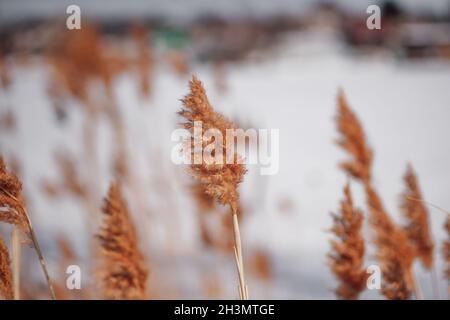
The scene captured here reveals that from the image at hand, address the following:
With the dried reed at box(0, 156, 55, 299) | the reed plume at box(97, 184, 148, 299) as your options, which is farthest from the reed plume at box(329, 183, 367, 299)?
the dried reed at box(0, 156, 55, 299)

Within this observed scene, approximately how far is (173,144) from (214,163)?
3.57ft

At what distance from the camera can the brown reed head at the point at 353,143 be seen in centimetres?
157

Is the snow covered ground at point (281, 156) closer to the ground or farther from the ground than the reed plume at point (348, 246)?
farther from the ground

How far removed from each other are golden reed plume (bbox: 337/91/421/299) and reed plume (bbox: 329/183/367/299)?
125mm

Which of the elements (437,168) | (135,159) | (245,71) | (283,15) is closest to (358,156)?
(135,159)

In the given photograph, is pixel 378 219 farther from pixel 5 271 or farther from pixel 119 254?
pixel 5 271

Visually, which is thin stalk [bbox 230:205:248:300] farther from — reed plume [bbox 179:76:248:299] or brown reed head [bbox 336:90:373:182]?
brown reed head [bbox 336:90:373:182]

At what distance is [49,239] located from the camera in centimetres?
314

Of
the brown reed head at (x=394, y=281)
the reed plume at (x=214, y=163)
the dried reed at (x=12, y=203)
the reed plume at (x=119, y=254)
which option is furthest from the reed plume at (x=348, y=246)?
the dried reed at (x=12, y=203)

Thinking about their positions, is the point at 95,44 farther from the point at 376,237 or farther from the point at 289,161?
the point at 289,161

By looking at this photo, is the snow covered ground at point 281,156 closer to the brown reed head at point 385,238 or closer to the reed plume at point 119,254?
the brown reed head at point 385,238

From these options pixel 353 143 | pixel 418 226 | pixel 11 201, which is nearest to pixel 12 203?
pixel 11 201
